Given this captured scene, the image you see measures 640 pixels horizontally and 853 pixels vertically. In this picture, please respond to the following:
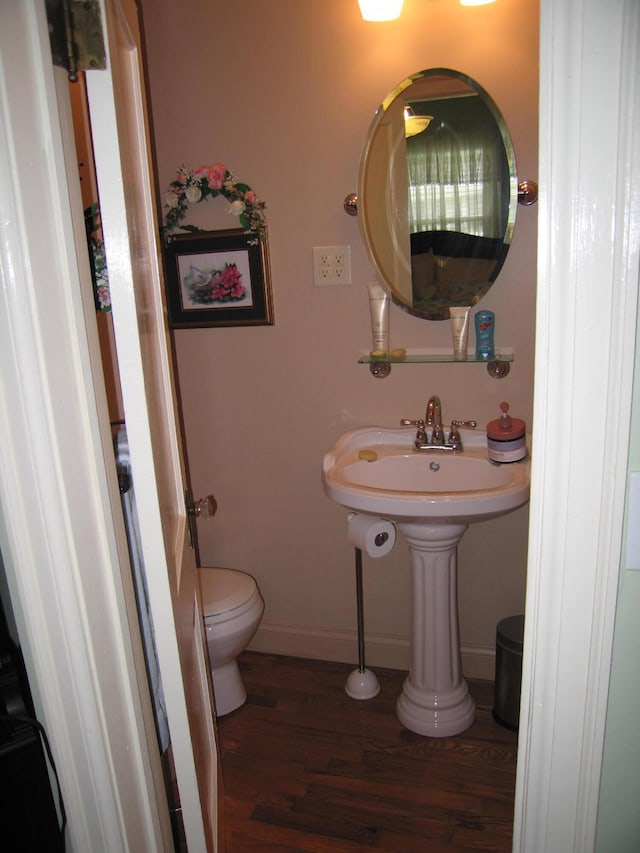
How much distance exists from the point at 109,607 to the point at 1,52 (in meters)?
0.72

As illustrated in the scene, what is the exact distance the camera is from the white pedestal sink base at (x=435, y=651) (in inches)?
74.2

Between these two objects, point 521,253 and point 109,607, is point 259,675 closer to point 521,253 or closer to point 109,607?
point 109,607

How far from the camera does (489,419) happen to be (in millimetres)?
1944

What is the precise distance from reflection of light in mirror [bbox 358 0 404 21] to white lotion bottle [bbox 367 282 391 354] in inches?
29.3

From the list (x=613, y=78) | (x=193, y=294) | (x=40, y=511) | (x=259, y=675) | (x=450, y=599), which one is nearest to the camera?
(x=613, y=78)

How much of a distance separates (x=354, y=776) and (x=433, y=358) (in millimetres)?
1286

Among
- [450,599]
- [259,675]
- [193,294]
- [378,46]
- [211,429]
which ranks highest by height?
[378,46]

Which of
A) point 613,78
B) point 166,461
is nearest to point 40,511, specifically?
point 166,461

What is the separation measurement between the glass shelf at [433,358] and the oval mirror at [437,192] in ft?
0.38

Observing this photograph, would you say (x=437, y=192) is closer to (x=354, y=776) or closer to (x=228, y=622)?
(x=228, y=622)

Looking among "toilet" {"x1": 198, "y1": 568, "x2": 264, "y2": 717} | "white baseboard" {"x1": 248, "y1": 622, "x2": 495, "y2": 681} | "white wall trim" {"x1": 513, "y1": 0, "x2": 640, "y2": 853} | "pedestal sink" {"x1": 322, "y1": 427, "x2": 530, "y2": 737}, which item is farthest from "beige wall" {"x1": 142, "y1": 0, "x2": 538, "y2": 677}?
"white wall trim" {"x1": 513, "y1": 0, "x2": 640, "y2": 853}

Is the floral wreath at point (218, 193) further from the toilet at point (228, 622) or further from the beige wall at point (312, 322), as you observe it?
the toilet at point (228, 622)

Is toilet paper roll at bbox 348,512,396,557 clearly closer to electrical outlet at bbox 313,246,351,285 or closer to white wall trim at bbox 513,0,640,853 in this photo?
electrical outlet at bbox 313,246,351,285

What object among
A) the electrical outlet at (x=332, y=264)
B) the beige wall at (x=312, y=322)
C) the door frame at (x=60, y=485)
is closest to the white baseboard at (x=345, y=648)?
the beige wall at (x=312, y=322)
